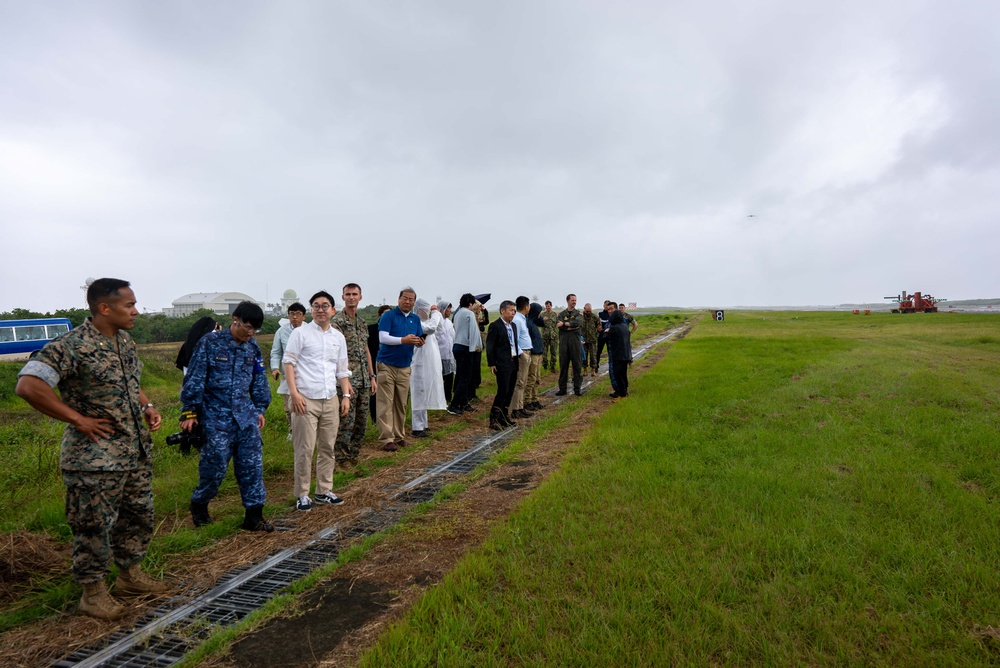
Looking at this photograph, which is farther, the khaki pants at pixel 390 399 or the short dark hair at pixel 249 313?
the khaki pants at pixel 390 399

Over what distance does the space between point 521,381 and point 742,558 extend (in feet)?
20.1

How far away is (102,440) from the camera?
336 centimetres

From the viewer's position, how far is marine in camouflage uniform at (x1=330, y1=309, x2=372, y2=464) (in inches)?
261

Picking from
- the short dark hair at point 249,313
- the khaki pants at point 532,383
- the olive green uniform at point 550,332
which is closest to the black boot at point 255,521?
the short dark hair at point 249,313

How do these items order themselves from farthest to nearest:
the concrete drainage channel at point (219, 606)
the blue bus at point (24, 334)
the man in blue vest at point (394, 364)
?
the blue bus at point (24, 334) < the man in blue vest at point (394, 364) < the concrete drainage channel at point (219, 606)

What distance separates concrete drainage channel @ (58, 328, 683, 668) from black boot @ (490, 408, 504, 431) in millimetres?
3510

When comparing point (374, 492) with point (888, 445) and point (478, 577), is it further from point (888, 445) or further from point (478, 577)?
point (888, 445)

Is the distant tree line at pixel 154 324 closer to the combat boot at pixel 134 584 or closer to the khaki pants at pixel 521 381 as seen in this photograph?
the khaki pants at pixel 521 381

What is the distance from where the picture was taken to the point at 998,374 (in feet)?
39.0

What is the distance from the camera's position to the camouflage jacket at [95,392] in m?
3.23

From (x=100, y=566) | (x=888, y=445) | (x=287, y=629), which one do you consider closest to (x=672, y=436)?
(x=888, y=445)

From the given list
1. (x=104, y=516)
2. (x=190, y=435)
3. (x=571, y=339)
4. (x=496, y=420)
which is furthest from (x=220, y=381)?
(x=571, y=339)

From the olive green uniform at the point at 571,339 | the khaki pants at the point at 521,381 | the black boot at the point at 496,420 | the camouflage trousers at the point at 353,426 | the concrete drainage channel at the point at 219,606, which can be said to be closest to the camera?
the concrete drainage channel at the point at 219,606

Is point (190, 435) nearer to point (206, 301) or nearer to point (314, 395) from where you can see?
point (314, 395)
